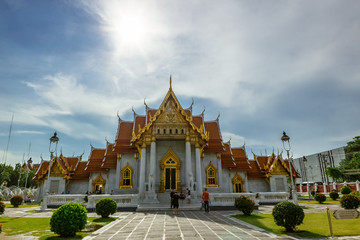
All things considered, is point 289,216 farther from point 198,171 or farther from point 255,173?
point 255,173

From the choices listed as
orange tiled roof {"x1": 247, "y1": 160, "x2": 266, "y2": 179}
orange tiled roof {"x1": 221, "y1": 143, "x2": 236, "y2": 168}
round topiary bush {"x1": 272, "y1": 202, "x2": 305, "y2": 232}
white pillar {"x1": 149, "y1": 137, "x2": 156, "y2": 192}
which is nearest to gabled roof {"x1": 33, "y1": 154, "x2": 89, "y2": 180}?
white pillar {"x1": 149, "y1": 137, "x2": 156, "y2": 192}

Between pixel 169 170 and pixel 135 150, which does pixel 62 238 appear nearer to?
pixel 169 170

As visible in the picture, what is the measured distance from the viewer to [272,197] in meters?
20.6

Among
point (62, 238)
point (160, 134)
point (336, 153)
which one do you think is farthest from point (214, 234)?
point (336, 153)

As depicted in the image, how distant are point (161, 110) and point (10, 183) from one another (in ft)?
200

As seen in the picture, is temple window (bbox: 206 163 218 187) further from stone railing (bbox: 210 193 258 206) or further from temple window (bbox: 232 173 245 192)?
stone railing (bbox: 210 193 258 206)

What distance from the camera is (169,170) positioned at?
2227 centimetres

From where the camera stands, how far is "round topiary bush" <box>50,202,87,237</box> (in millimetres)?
7743

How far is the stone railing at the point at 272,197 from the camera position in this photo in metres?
20.3

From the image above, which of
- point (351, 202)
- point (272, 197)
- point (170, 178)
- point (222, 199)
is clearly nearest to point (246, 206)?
point (222, 199)

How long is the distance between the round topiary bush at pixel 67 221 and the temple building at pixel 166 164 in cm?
1094

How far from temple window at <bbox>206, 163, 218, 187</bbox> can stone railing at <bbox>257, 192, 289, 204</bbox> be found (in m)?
5.03

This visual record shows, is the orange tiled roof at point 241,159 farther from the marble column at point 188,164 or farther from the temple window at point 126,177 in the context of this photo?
the temple window at point 126,177

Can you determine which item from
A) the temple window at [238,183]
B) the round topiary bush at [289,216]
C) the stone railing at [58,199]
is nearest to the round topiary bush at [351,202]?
the round topiary bush at [289,216]
